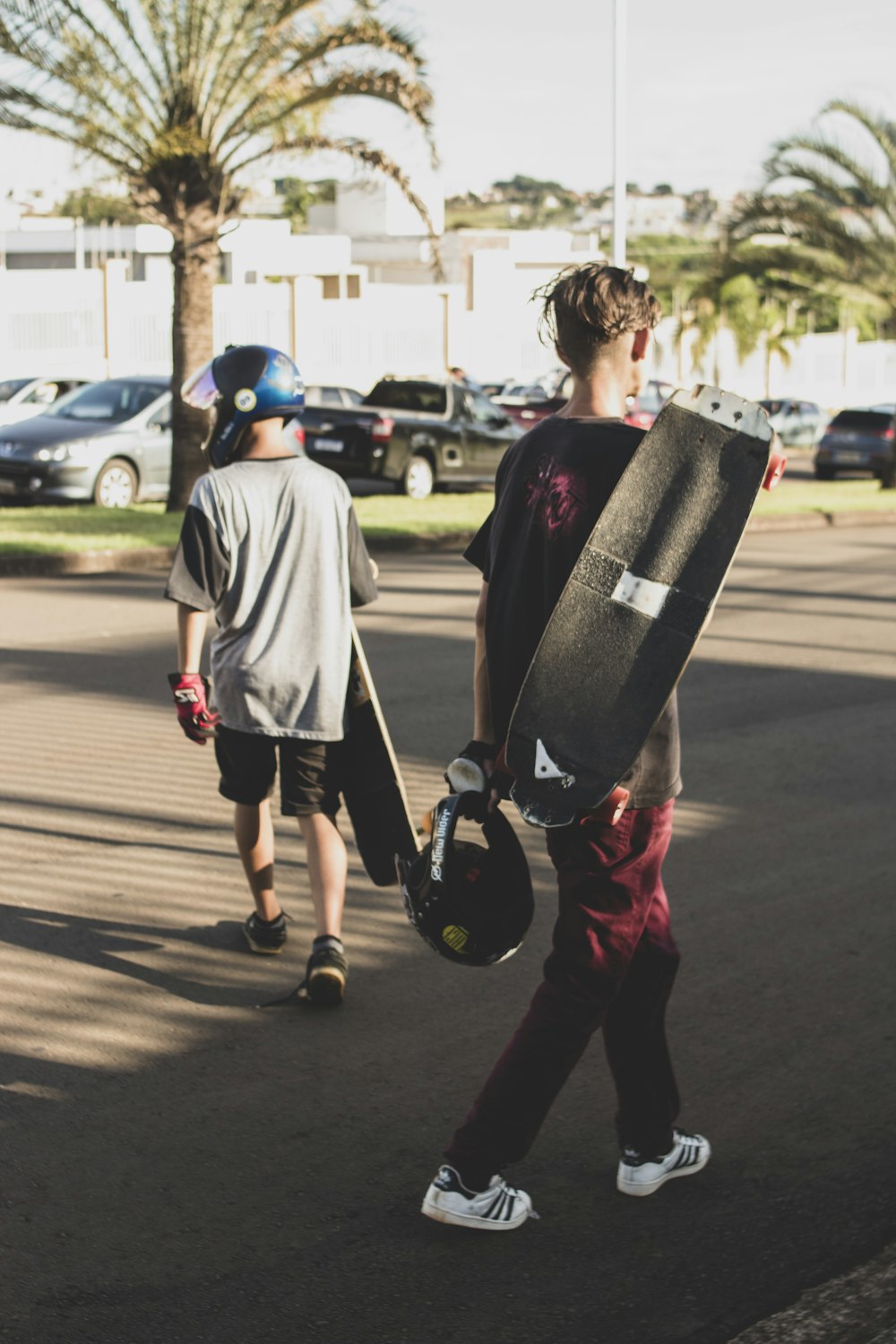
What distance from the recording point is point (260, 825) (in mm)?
4949

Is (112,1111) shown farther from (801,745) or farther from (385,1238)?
(801,745)

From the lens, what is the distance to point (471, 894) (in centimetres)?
344

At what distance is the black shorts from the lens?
15.6 ft

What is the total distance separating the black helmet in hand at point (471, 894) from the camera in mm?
3428

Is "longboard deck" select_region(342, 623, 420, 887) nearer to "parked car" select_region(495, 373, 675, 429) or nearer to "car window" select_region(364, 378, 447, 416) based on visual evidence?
"car window" select_region(364, 378, 447, 416)

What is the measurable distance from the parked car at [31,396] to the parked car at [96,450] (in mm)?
6913

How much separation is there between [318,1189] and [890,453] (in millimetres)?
25191

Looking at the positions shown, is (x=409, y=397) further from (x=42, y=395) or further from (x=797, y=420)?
(x=797, y=420)

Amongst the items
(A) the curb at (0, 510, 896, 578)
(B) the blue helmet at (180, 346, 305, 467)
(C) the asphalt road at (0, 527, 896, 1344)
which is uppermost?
(B) the blue helmet at (180, 346, 305, 467)

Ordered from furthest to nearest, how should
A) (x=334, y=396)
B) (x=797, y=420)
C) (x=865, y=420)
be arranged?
(x=797, y=420) → (x=865, y=420) → (x=334, y=396)

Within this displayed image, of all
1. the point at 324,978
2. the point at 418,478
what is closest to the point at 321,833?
the point at 324,978

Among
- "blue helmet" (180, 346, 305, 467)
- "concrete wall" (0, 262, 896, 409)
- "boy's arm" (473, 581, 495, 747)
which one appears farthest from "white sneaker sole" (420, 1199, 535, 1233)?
"concrete wall" (0, 262, 896, 409)

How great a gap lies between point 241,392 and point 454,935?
6.47 feet

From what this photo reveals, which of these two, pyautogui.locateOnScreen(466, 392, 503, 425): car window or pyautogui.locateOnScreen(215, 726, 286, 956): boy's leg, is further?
pyautogui.locateOnScreen(466, 392, 503, 425): car window
